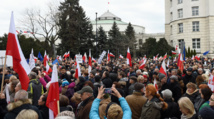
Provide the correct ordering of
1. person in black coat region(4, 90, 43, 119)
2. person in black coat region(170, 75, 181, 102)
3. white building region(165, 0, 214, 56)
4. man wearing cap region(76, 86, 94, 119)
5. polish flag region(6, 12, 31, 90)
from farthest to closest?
white building region(165, 0, 214, 56) → person in black coat region(170, 75, 181, 102) → polish flag region(6, 12, 31, 90) → man wearing cap region(76, 86, 94, 119) → person in black coat region(4, 90, 43, 119)

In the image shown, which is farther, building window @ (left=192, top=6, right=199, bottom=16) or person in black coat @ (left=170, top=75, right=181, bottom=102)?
building window @ (left=192, top=6, right=199, bottom=16)

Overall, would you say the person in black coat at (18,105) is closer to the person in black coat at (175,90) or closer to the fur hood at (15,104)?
the fur hood at (15,104)

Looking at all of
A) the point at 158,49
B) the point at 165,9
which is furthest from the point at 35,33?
the point at 165,9

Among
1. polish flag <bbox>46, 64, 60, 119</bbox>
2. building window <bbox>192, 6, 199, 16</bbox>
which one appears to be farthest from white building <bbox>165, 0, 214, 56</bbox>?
polish flag <bbox>46, 64, 60, 119</bbox>

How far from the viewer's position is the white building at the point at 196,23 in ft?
144

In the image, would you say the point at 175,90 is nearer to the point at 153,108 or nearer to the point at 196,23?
the point at 153,108

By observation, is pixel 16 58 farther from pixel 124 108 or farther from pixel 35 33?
pixel 35 33

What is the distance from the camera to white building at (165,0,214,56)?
44.0 m

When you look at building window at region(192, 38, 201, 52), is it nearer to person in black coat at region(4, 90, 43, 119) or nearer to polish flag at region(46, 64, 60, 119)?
polish flag at region(46, 64, 60, 119)

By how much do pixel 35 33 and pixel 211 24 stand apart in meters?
33.9

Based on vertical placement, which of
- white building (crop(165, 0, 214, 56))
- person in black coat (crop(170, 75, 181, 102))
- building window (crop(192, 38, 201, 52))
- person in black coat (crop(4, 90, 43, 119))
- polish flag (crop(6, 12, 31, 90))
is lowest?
person in black coat (crop(170, 75, 181, 102))

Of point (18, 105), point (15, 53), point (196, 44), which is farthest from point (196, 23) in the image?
point (18, 105)

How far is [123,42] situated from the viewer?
5375 cm

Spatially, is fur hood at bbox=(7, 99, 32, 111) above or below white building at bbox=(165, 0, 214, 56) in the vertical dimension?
below
